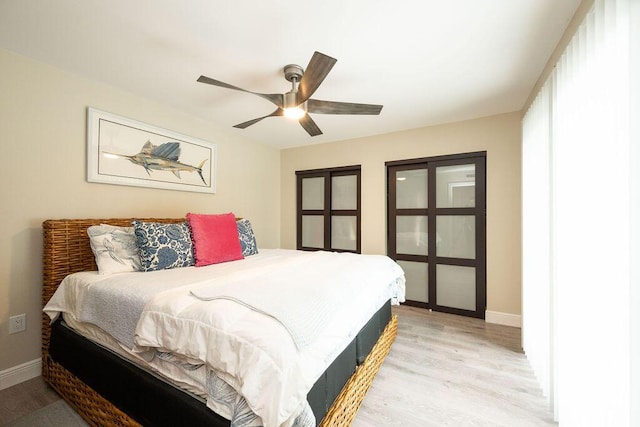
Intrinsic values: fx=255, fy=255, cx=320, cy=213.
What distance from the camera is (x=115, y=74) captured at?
2125mm

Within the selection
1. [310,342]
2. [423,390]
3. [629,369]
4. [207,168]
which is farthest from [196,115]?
[629,369]

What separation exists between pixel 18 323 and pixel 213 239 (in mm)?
1433

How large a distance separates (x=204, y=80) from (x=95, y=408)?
2.03 m

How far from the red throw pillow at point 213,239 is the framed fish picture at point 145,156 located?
2.44 ft

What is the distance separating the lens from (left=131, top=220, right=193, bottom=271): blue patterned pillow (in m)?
1.89

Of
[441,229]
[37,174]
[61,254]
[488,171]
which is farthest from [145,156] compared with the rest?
[488,171]

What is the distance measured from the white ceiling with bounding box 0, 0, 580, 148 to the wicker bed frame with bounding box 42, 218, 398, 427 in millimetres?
1265

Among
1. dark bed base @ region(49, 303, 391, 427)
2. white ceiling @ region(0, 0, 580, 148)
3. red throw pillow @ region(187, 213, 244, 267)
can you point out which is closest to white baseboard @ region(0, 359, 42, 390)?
dark bed base @ region(49, 303, 391, 427)

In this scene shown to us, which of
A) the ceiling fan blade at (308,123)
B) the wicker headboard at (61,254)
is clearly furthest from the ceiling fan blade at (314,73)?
the wicker headboard at (61,254)

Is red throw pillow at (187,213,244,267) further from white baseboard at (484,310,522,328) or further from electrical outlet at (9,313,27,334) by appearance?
white baseboard at (484,310,522,328)

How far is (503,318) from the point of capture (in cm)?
288

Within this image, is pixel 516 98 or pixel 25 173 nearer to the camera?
pixel 25 173

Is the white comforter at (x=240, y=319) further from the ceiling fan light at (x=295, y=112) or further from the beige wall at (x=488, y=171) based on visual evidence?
the beige wall at (x=488, y=171)

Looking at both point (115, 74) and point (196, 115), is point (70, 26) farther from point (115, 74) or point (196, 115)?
point (196, 115)
